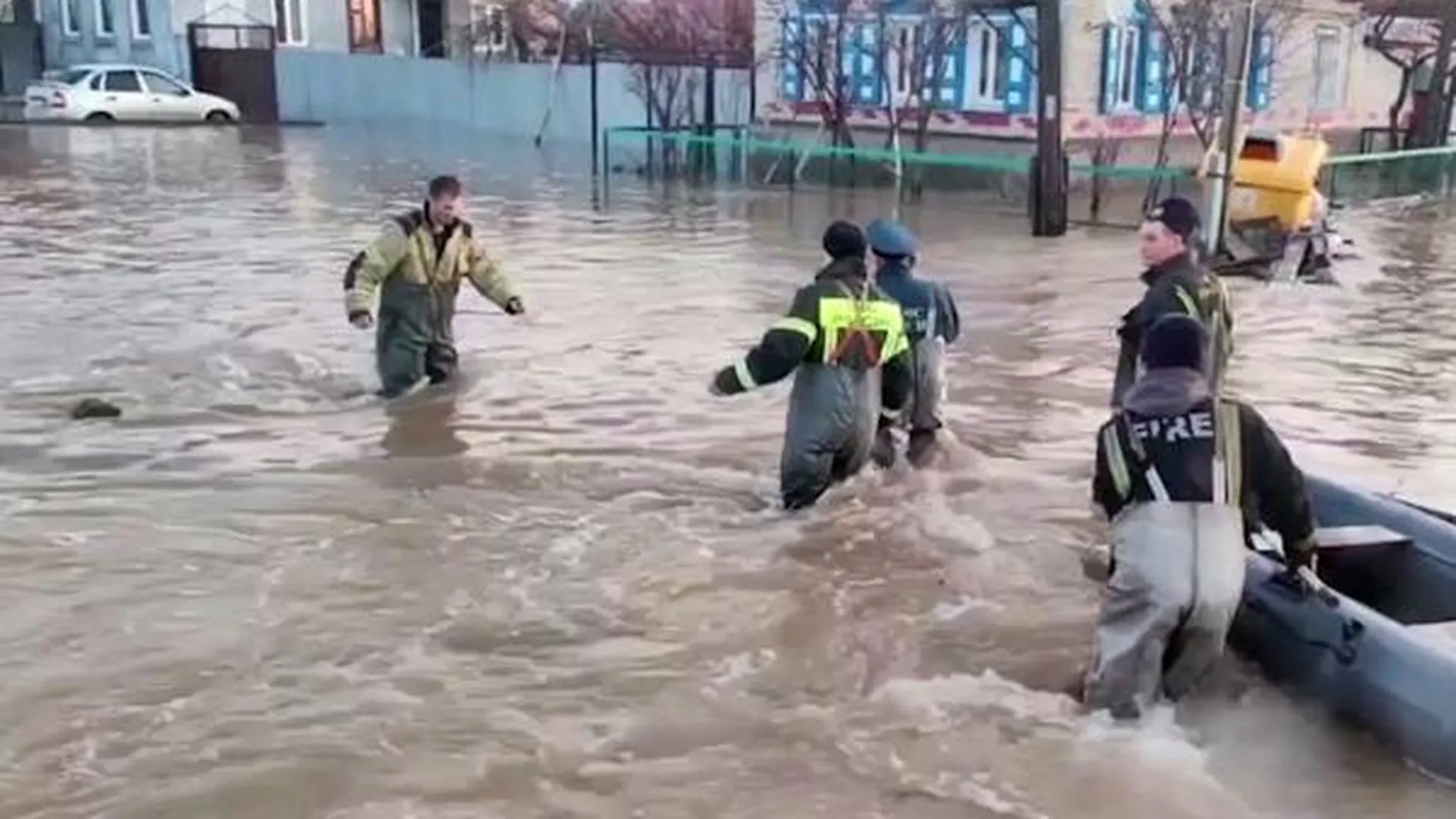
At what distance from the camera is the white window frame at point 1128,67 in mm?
24094

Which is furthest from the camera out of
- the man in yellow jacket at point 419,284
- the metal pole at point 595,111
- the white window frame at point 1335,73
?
the metal pole at point 595,111

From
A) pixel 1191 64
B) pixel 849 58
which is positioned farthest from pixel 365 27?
pixel 1191 64

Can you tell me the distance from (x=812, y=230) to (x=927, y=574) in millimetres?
12907

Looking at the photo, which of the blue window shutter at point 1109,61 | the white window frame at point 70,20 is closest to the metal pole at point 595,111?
the blue window shutter at point 1109,61

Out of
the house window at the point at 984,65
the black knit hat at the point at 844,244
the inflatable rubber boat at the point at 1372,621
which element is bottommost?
the inflatable rubber boat at the point at 1372,621

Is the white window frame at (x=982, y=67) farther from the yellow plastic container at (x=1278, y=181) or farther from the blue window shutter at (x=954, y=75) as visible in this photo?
the yellow plastic container at (x=1278, y=181)

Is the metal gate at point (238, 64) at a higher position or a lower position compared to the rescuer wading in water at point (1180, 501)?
higher

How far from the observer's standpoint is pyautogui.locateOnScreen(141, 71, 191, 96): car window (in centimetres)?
3775

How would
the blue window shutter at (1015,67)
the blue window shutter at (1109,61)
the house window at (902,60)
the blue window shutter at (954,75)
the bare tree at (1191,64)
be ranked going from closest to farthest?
the bare tree at (1191,64), the blue window shutter at (1015,67), the blue window shutter at (1109,61), the blue window shutter at (954,75), the house window at (902,60)

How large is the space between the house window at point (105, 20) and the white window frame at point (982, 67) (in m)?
29.2

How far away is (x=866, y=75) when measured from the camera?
84.5 feet

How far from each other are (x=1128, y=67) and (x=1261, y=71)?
3496mm

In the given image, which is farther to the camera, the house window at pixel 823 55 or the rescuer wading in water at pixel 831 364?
the house window at pixel 823 55

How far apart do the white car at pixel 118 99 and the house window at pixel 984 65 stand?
20.4 m
